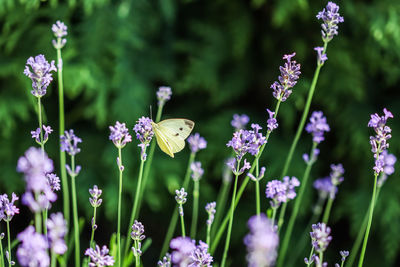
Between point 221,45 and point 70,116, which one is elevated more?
point 221,45

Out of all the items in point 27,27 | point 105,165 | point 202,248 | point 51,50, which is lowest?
point 202,248

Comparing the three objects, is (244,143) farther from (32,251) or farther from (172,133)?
(32,251)

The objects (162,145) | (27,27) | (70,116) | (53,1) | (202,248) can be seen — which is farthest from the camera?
(70,116)

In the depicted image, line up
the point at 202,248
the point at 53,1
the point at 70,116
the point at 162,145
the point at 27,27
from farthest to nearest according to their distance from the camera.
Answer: the point at 70,116 < the point at 27,27 < the point at 53,1 < the point at 162,145 < the point at 202,248

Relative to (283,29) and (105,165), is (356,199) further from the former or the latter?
(105,165)

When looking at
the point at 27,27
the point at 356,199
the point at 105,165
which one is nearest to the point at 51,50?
the point at 27,27

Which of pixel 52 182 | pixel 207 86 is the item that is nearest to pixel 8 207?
pixel 52 182

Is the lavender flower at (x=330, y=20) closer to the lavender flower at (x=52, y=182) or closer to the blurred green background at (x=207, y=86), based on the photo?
the lavender flower at (x=52, y=182)
